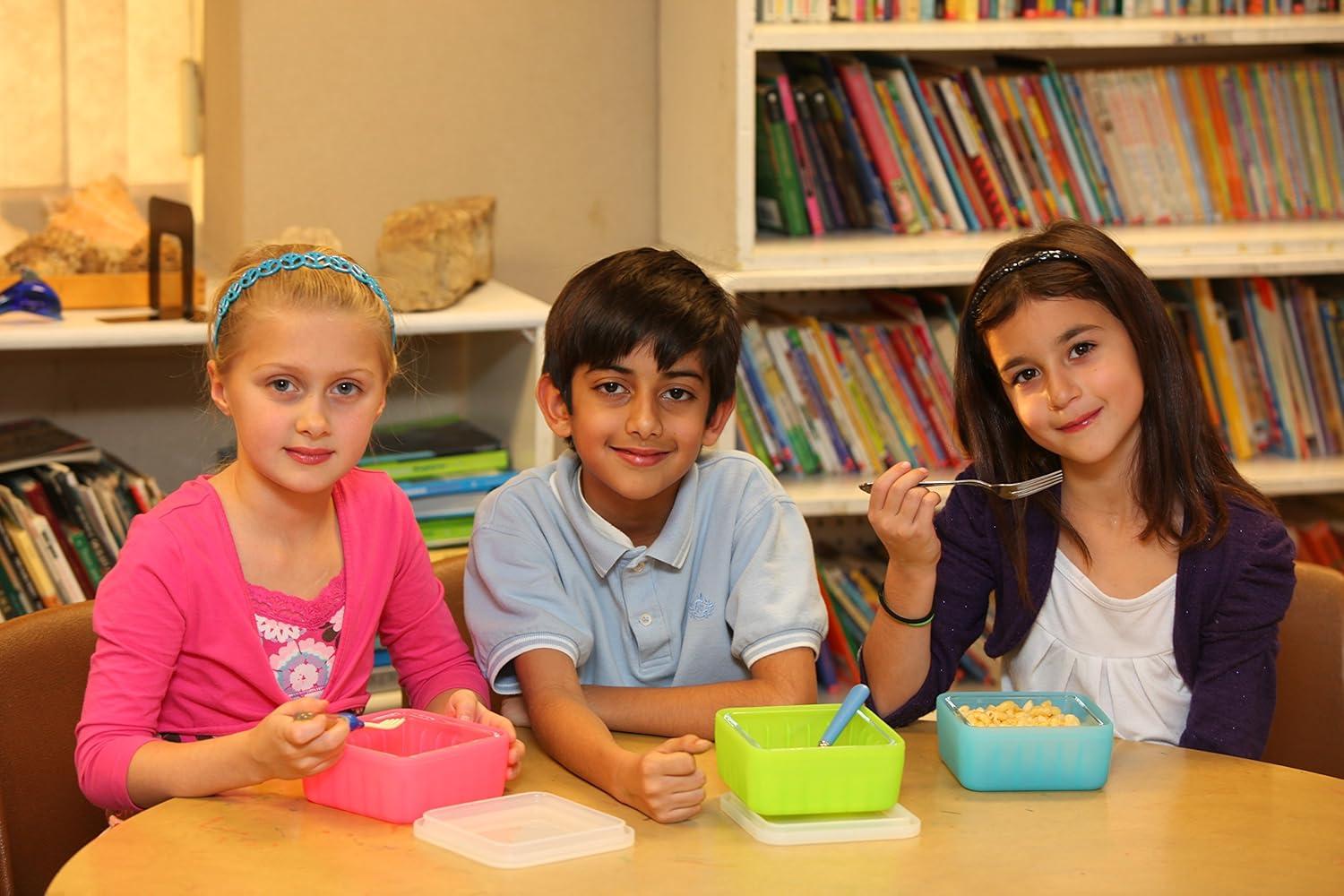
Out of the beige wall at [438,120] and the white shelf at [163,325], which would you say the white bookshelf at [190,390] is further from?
the beige wall at [438,120]

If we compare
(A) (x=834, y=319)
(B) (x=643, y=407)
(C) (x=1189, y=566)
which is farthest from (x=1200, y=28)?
(B) (x=643, y=407)

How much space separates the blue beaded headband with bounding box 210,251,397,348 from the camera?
1446 mm

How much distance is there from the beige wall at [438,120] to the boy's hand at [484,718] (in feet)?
4.50

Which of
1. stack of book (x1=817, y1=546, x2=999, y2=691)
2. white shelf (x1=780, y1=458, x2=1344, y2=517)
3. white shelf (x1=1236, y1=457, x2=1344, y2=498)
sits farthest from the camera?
stack of book (x1=817, y1=546, x2=999, y2=691)

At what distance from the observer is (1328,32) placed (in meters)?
2.41

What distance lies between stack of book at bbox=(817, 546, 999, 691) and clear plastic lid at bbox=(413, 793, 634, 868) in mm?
1412

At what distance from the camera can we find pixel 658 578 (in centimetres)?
160

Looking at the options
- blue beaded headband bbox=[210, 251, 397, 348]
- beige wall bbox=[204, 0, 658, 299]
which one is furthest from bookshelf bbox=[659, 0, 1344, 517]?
blue beaded headband bbox=[210, 251, 397, 348]

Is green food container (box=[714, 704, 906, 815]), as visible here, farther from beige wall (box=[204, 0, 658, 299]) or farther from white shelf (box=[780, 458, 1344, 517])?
beige wall (box=[204, 0, 658, 299])

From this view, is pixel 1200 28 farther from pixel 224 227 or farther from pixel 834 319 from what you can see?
pixel 224 227

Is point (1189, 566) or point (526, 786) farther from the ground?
point (1189, 566)

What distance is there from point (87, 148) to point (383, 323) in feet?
4.52

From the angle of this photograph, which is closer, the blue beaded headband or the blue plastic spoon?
the blue plastic spoon

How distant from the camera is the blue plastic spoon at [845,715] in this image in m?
1.25
